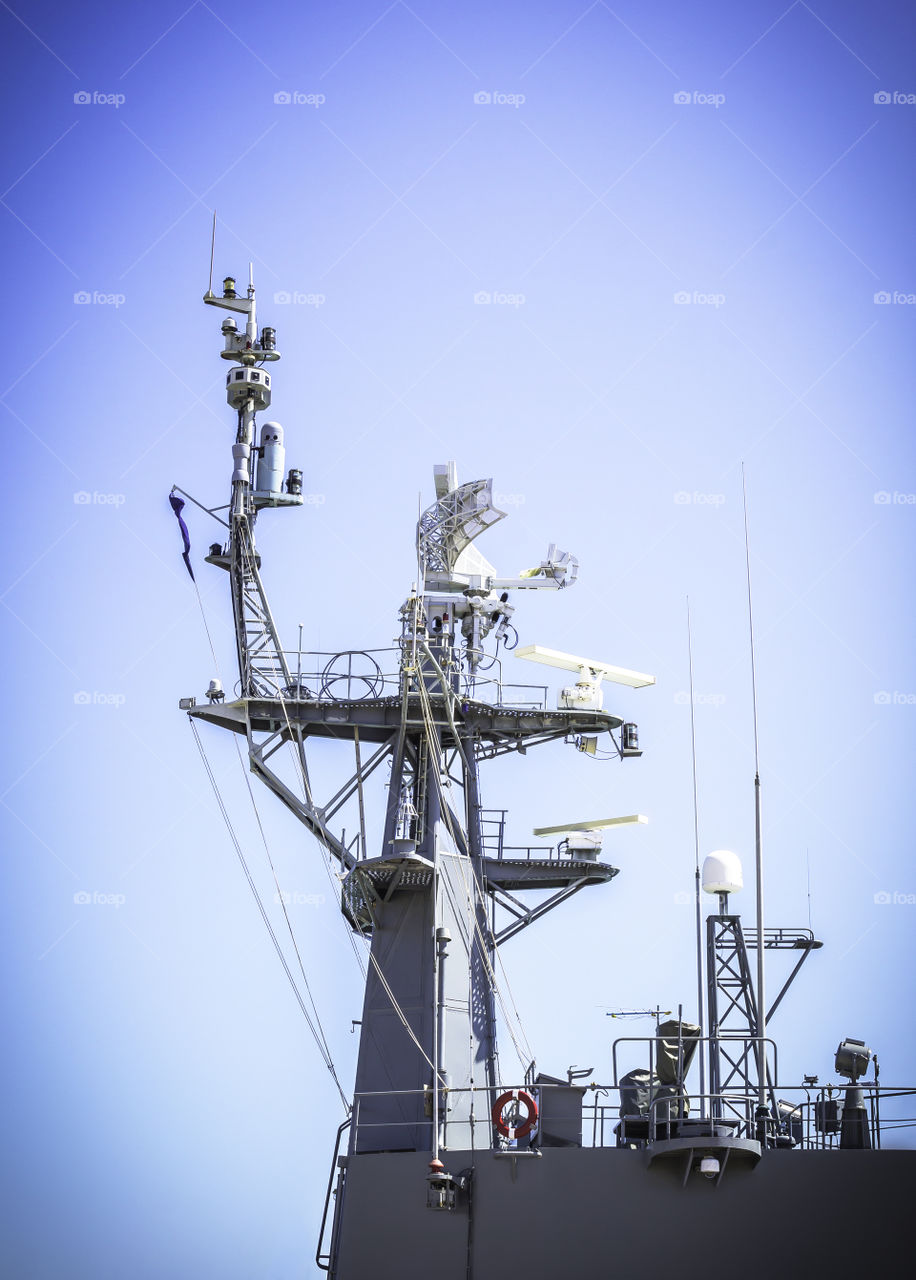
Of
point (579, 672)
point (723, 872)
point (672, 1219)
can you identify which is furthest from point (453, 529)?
point (672, 1219)

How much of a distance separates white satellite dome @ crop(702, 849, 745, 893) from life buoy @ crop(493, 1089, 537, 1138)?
4.12 m

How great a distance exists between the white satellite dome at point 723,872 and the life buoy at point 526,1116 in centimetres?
412

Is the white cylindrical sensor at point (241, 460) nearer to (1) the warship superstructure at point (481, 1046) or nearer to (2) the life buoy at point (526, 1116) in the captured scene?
(1) the warship superstructure at point (481, 1046)

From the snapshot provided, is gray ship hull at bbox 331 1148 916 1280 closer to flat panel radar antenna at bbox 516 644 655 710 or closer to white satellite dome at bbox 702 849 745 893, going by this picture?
white satellite dome at bbox 702 849 745 893

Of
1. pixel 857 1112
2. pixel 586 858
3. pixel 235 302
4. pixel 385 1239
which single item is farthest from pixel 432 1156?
pixel 235 302

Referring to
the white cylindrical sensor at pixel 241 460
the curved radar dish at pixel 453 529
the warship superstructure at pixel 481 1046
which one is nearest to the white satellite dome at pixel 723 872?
the warship superstructure at pixel 481 1046

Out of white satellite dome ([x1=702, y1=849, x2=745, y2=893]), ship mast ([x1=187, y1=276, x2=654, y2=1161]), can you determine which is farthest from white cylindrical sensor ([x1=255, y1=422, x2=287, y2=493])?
white satellite dome ([x1=702, y1=849, x2=745, y2=893])

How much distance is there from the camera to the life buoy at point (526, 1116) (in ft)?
82.3

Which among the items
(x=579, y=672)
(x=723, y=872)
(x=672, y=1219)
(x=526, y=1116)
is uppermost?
(x=579, y=672)

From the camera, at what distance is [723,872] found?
81.8 feet

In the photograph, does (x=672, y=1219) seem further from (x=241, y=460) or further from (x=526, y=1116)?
(x=241, y=460)

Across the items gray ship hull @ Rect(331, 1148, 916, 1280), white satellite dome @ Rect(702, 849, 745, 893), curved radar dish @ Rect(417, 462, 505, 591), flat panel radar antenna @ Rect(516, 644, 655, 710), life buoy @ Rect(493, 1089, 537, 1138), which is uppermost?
curved radar dish @ Rect(417, 462, 505, 591)

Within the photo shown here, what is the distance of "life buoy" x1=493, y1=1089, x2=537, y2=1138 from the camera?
2508 centimetres

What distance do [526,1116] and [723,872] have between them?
4656 millimetres
